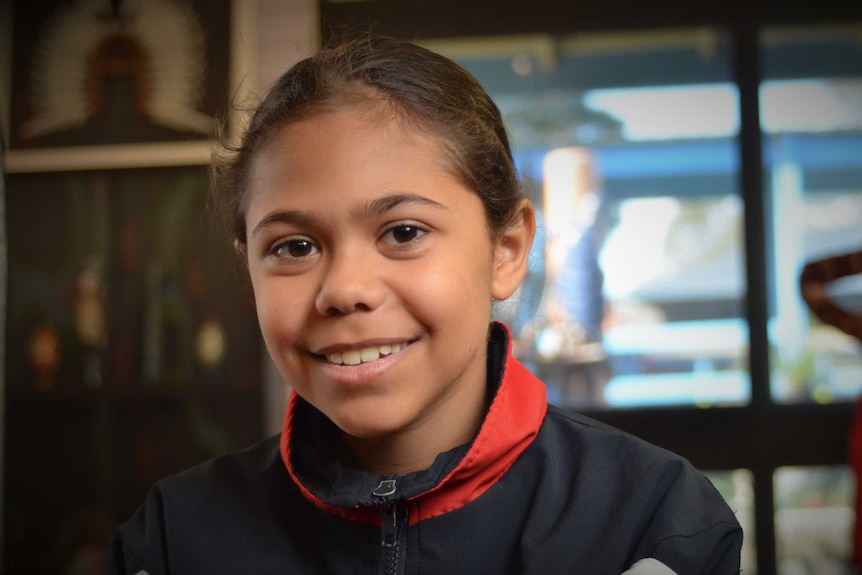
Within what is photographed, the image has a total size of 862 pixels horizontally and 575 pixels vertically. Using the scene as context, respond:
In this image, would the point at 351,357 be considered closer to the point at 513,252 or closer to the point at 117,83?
the point at 513,252

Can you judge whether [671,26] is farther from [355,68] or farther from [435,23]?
[355,68]

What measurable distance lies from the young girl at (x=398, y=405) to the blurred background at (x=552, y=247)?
1853 mm

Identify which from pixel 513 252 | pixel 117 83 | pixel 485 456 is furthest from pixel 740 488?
pixel 117 83

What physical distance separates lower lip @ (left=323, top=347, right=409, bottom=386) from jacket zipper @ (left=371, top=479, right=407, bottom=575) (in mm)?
117

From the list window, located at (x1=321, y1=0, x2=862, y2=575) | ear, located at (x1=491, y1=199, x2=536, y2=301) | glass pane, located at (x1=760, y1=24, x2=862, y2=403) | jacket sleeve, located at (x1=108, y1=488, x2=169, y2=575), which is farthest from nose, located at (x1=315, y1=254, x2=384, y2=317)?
glass pane, located at (x1=760, y1=24, x2=862, y2=403)

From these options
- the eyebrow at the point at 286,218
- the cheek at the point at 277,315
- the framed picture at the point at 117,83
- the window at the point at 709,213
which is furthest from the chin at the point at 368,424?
the framed picture at the point at 117,83

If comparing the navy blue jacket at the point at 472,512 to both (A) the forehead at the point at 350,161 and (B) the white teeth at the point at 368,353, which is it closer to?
(B) the white teeth at the point at 368,353

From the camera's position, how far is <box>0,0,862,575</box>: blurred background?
9.37 ft

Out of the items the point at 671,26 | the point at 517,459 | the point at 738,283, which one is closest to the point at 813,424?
the point at 738,283

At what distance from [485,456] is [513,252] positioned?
297 millimetres

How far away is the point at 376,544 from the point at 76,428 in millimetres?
2279

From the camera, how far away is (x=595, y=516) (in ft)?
2.99

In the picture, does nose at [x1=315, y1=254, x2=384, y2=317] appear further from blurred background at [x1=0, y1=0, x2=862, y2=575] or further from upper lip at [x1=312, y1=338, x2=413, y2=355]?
blurred background at [x1=0, y1=0, x2=862, y2=575]

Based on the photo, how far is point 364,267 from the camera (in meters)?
0.87
